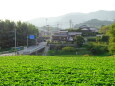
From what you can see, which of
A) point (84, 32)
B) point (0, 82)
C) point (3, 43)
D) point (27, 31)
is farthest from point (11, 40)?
point (0, 82)

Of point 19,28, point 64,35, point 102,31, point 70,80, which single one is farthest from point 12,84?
point 102,31

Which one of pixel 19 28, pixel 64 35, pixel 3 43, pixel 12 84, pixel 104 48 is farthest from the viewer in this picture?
pixel 64 35

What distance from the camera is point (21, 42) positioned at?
2264 inches

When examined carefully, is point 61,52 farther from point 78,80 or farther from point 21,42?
point 78,80

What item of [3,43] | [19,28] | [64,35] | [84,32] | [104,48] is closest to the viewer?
[104,48]

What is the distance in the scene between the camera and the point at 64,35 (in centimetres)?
7562

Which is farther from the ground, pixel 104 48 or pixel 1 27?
pixel 1 27

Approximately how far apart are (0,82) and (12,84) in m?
0.72

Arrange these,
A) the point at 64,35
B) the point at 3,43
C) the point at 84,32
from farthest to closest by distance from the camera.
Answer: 1. the point at 84,32
2. the point at 64,35
3. the point at 3,43

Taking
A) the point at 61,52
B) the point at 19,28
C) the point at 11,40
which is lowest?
the point at 61,52

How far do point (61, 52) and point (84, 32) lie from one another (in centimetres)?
3461

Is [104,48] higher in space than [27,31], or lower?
lower

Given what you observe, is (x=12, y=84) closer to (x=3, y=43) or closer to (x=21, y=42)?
(x=3, y=43)

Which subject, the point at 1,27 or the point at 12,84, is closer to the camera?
the point at 12,84
